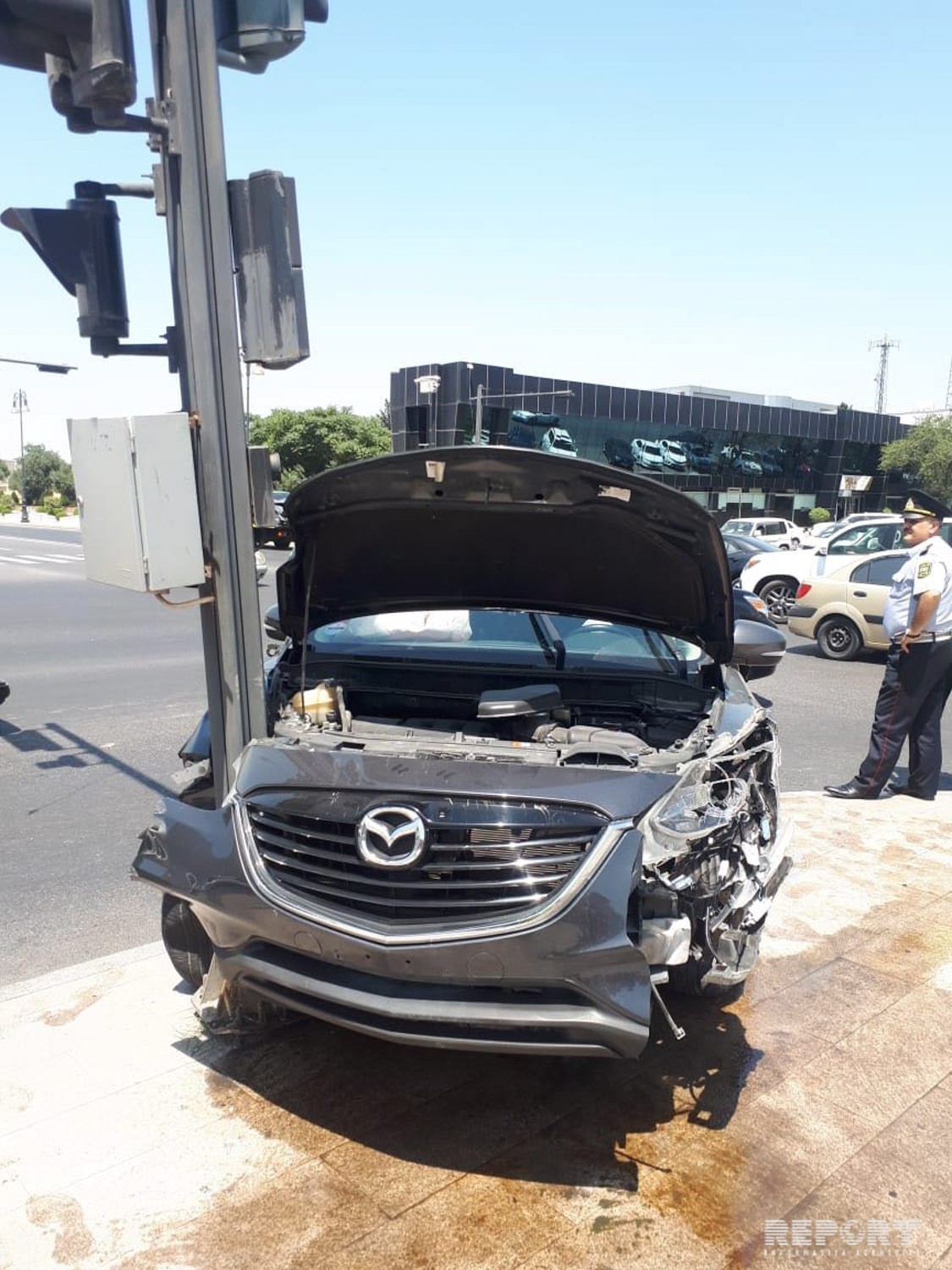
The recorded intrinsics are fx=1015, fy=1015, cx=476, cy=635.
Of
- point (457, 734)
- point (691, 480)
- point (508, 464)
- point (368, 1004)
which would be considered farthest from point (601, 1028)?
point (691, 480)

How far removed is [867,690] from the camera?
35.9 ft

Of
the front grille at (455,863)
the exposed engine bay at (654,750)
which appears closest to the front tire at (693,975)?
the exposed engine bay at (654,750)

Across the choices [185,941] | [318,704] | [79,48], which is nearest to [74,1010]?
[185,941]

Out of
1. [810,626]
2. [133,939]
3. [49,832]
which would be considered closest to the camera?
[133,939]

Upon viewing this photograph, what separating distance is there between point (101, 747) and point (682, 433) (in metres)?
55.7

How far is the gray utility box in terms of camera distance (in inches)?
138

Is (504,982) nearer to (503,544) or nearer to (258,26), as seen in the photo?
(503,544)

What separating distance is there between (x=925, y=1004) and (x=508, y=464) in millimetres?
2651

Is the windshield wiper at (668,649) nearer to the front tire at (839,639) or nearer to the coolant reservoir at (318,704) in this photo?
the coolant reservoir at (318,704)

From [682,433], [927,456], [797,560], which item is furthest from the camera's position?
[682,433]

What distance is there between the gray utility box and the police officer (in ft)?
15.0

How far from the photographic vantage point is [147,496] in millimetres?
3518

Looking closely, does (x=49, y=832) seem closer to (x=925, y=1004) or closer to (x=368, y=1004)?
(x=368, y=1004)

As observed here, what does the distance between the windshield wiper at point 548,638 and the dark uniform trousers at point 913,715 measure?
2.85 m
